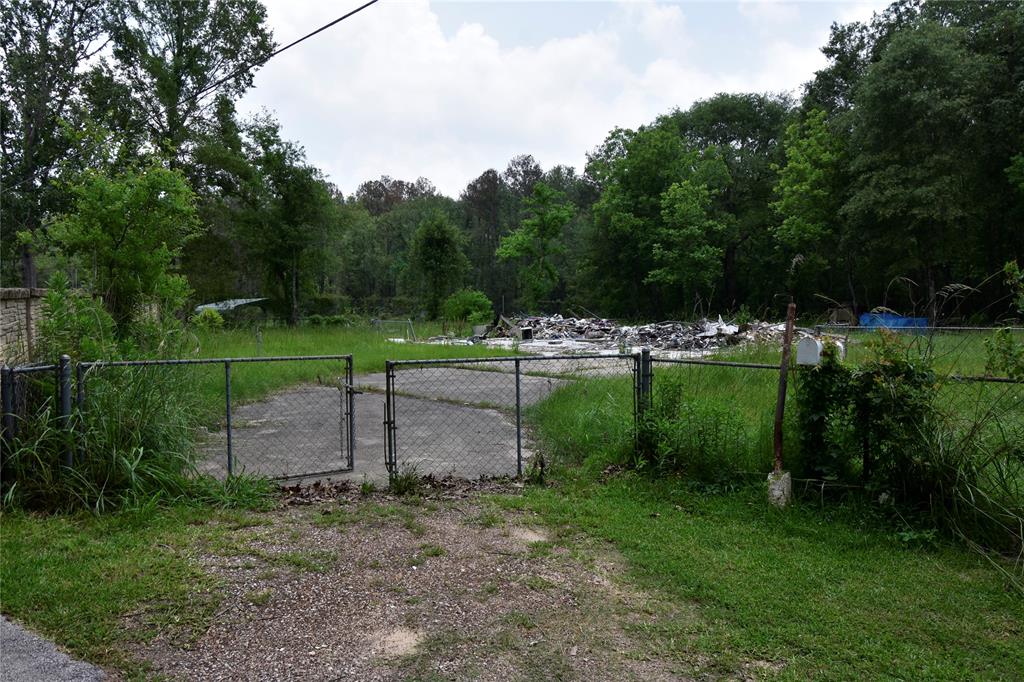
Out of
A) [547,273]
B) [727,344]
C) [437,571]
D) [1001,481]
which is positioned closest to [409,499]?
[437,571]

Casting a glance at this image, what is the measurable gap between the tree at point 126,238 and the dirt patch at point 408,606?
4.81 metres

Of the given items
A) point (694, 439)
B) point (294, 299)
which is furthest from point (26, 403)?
point (294, 299)

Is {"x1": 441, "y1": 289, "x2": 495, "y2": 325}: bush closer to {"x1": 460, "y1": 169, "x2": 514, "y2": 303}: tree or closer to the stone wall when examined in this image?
{"x1": 460, "y1": 169, "x2": 514, "y2": 303}: tree

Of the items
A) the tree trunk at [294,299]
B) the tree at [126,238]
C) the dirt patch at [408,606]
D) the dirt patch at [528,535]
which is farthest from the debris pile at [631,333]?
the dirt patch at [408,606]

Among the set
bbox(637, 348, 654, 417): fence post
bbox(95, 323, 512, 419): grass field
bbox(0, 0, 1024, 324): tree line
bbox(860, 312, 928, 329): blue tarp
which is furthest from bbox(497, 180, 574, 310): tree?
bbox(637, 348, 654, 417): fence post

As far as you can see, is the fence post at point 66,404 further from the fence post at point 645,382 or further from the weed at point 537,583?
the fence post at point 645,382

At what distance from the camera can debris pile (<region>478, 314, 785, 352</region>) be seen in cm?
1923

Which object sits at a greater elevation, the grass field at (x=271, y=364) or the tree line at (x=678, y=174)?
the tree line at (x=678, y=174)

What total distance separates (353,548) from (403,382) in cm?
837

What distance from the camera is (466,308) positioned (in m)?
32.6

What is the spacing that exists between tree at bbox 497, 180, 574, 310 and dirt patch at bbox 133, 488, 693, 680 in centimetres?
3606

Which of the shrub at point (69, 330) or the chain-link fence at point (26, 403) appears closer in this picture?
the chain-link fence at point (26, 403)

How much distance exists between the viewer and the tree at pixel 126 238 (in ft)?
25.6

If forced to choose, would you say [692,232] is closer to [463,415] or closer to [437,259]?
[437,259]
